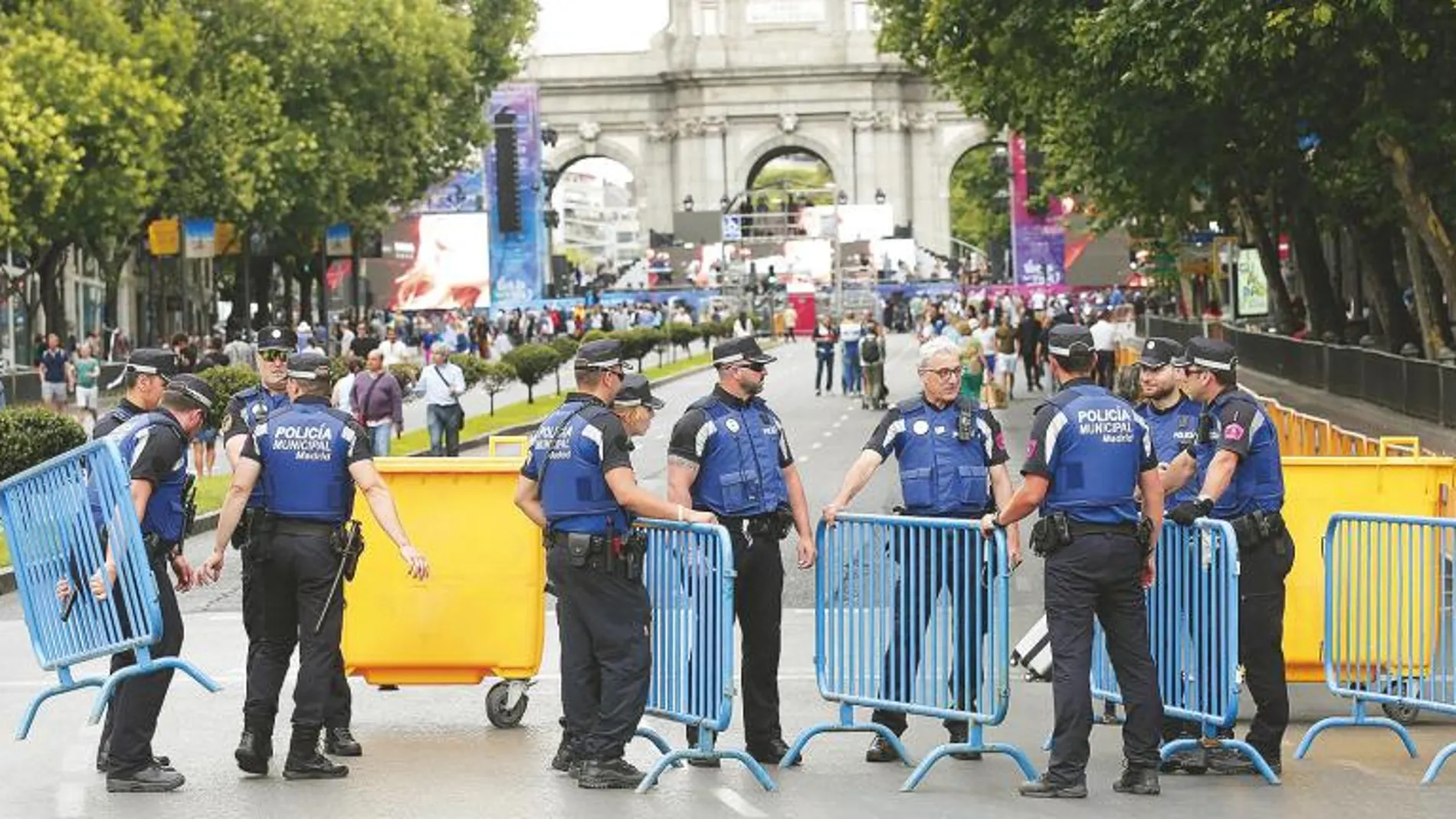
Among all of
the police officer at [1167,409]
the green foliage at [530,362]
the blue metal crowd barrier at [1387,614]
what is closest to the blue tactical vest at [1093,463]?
the police officer at [1167,409]

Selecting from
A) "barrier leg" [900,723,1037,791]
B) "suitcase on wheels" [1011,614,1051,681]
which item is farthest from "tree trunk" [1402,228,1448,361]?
"barrier leg" [900,723,1037,791]

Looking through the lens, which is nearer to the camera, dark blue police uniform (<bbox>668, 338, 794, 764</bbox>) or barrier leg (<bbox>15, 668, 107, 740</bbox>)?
dark blue police uniform (<bbox>668, 338, 794, 764</bbox>)

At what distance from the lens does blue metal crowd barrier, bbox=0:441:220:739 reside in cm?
1216

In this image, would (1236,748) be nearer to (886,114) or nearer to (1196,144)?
(1196,144)

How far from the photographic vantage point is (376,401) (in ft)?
107

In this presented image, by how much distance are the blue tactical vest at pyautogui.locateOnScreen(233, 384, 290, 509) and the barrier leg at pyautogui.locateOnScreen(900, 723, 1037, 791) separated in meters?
2.90

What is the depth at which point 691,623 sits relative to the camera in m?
12.2

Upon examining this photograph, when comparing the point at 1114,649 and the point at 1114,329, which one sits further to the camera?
the point at 1114,329

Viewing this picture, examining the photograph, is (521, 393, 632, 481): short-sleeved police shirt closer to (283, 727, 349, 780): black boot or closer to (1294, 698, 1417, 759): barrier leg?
(283, 727, 349, 780): black boot

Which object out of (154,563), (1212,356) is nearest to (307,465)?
(154,563)

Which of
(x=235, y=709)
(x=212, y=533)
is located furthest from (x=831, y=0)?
(x=235, y=709)

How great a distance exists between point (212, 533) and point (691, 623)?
16306mm

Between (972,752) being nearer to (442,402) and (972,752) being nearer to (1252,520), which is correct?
(1252,520)

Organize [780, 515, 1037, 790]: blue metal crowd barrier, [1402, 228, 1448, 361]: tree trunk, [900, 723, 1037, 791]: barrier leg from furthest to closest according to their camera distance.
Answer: [1402, 228, 1448, 361]: tree trunk, [780, 515, 1037, 790]: blue metal crowd barrier, [900, 723, 1037, 791]: barrier leg
